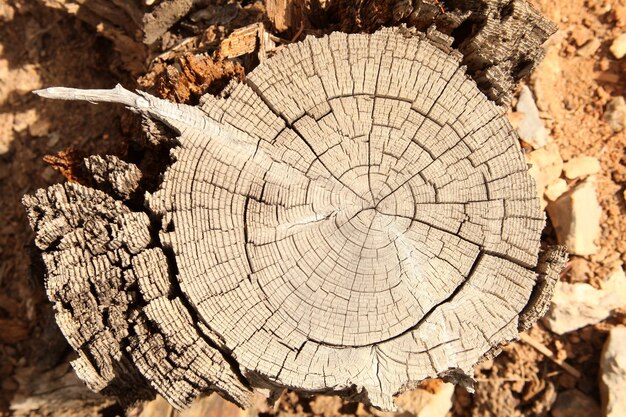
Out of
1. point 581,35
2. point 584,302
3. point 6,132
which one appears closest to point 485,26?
point 581,35

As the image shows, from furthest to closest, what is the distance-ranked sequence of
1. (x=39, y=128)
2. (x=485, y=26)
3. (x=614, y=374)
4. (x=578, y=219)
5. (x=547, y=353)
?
(x=39, y=128) → (x=547, y=353) → (x=578, y=219) → (x=614, y=374) → (x=485, y=26)

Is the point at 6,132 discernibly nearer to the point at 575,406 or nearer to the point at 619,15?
the point at 575,406

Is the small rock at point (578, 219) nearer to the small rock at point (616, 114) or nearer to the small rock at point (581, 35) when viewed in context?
the small rock at point (616, 114)

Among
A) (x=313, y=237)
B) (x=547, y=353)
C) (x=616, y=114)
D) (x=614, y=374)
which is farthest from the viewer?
(x=616, y=114)

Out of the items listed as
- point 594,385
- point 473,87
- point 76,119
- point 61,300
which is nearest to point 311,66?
point 473,87

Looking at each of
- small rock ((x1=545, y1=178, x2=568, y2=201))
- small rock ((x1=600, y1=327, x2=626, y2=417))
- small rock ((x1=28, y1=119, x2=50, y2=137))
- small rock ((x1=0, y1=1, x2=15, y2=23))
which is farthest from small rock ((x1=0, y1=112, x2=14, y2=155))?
small rock ((x1=600, y1=327, x2=626, y2=417))

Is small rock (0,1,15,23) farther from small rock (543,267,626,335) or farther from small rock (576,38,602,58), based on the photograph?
small rock (543,267,626,335)

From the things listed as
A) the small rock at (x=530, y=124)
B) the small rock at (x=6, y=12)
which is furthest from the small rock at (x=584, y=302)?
the small rock at (x=6, y=12)
